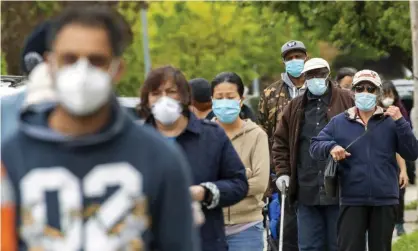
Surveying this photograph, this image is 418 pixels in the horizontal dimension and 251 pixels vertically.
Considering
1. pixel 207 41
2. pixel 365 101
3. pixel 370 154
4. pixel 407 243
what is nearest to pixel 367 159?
pixel 370 154

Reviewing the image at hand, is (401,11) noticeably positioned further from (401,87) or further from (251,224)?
(251,224)

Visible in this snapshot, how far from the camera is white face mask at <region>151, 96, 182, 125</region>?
21.5 feet

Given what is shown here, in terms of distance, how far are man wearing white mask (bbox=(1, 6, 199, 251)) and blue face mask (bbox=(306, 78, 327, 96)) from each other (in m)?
6.43

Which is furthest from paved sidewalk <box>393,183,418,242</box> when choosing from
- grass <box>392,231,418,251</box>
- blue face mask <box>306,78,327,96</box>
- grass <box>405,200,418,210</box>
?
blue face mask <box>306,78,327,96</box>

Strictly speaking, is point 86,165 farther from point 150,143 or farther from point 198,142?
point 198,142

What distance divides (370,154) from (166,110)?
12.6 feet

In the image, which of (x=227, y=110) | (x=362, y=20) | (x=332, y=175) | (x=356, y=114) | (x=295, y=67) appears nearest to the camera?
(x=227, y=110)

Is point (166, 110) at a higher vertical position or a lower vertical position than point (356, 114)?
higher

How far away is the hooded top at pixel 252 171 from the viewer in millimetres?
8398

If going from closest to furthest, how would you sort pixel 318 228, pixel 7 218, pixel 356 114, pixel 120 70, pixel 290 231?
pixel 7 218
pixel 120 70
pixel 356 114
pixel 318 228
pixel 290 231

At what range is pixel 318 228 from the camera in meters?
10.6

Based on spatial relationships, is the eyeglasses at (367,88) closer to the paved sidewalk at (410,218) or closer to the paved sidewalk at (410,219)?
the paved sidewalk at (410,219)

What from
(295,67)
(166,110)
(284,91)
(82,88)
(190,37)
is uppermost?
(82,88)

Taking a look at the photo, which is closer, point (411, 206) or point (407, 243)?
point (407, 243)
